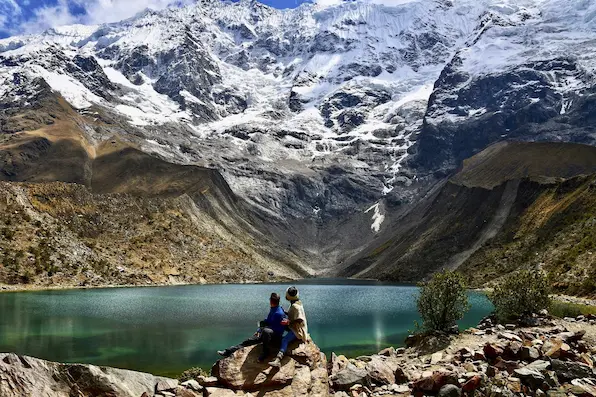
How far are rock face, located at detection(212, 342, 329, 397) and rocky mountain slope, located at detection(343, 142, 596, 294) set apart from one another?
188ft

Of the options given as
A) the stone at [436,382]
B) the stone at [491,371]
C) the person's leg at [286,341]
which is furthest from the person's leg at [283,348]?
the stone at [491,371]

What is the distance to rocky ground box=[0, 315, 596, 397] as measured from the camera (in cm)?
1589

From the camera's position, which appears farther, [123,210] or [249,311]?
[123,210]

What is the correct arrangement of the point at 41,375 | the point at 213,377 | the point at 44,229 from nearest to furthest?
1. the point at 41,375
2. the point at 213,377
3. the point at 44,229

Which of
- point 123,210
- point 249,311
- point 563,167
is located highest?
point 563,167

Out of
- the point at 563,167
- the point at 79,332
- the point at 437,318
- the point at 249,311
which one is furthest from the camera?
the point at 563,167

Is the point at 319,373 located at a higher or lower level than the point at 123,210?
lower

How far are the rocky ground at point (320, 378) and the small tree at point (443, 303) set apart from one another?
12865 millimetres

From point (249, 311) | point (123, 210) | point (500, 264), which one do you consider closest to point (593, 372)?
point (249, 311)

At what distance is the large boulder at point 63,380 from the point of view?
15031 mm

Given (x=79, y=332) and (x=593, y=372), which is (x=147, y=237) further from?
(x=593, y=372)

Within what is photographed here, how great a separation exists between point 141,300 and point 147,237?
214ft

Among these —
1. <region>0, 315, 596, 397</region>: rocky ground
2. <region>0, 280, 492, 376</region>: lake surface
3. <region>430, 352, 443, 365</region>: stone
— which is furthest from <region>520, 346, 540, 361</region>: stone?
<region>0, 280, 492, 376</region>: lake surface

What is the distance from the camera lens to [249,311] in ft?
225
